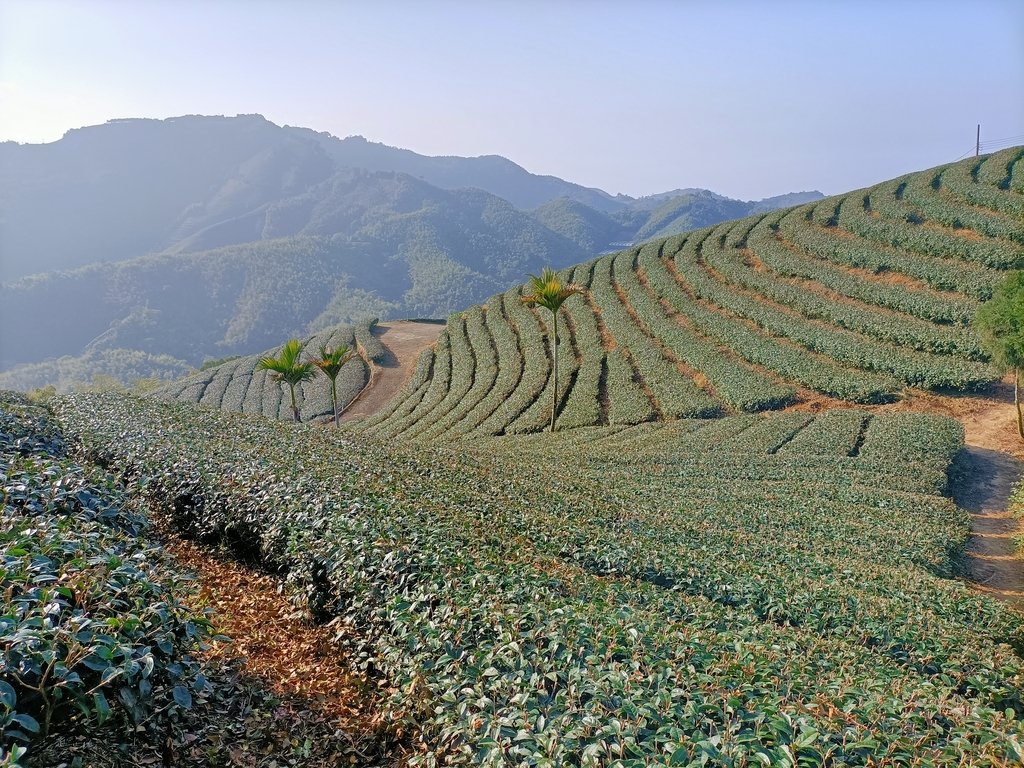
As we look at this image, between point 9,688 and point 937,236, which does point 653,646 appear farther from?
point 937,236

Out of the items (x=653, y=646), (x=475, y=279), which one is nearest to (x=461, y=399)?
(x=653, y=646)

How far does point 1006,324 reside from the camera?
1967cm

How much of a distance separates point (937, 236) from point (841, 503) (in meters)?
28.0

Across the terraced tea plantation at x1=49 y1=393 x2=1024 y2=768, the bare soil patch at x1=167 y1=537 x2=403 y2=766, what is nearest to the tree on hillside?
the terraced tea plantation at x1=49 y1=393 x2=1024 y2=768

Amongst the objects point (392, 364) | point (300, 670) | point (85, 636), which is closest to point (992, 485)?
point (300, 670)

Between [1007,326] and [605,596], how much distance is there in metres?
20.5

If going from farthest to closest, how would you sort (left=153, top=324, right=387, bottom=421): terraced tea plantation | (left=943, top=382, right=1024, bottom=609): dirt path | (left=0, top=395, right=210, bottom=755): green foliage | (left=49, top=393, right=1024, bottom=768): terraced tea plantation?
(left=153, top=324, right=387, bottom=421): terraced tea plantation → (left=943, top=382, right=1024, bottom=609): dirt path → (left=49, top=393, right=1024, bottom=768): terraced tea plantation → (left=0, top=395, right=210, bottom=755): green foliage

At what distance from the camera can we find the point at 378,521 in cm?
622

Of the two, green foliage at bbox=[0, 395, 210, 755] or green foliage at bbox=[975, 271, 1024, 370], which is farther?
green foliage at bbox=[975, 271, 1024, 370]

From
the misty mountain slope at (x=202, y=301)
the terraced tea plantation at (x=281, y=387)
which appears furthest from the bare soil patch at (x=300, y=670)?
the misty mountain slope at (x=202, y=301)

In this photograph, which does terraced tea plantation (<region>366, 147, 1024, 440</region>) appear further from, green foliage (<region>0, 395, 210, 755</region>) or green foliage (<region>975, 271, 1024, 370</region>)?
green foliage (<region>0, 395, 210, 755</region>)

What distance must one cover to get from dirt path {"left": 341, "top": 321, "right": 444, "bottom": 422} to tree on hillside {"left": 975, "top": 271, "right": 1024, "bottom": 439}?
3028 centimetres

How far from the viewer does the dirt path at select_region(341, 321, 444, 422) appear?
4041cm

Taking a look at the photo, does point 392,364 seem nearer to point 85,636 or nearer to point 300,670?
point 300,670
